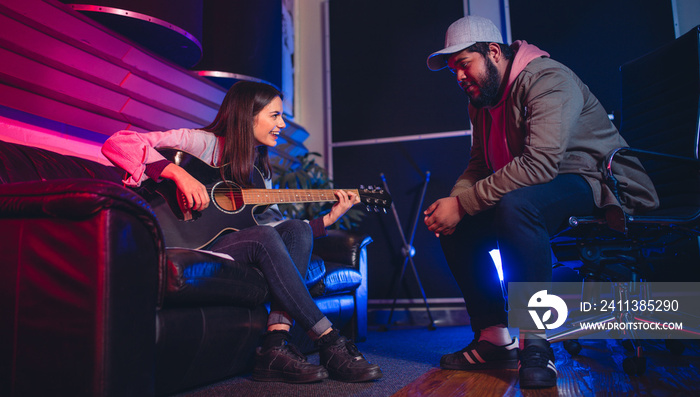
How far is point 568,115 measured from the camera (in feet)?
5.29

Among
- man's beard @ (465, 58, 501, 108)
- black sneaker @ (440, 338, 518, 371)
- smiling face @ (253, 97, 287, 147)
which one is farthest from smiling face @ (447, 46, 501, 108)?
black sneaker @ (440, 338, 518, 371)

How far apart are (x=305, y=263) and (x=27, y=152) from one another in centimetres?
112

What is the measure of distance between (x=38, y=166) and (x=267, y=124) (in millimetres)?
936

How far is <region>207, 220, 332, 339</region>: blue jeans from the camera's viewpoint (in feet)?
5.50

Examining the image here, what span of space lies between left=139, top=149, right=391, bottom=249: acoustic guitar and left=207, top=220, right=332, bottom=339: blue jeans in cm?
10

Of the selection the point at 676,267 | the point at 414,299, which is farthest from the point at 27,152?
the point at 676,267

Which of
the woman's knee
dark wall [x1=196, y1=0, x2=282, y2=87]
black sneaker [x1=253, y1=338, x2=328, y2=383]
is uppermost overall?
dark wall [x1=196, y1=0, x2=282, y2=87]

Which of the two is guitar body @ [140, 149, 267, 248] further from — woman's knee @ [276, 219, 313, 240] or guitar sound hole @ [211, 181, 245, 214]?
woman's knee @ [276, 219, 313, 240]

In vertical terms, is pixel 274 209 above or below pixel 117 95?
below

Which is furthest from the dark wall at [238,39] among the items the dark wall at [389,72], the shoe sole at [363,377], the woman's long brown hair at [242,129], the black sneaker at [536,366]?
the black sneaker at [536,366]

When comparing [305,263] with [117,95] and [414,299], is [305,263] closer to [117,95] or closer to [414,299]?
[117,95]

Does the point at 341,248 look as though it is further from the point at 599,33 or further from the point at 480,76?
the point at 599,33

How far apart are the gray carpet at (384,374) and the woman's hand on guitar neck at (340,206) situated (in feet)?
2.15

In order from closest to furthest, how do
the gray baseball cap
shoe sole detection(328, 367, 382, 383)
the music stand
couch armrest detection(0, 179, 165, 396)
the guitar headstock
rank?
1. couch armrest detection(0, 179, 165, 396)
2. shoe sole detection(328, 367, 382, 383)
3. the gray baseball cap
4. the guitar headstock
5. the music stand
